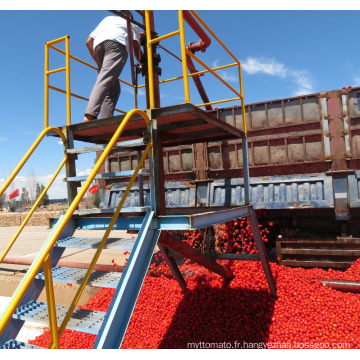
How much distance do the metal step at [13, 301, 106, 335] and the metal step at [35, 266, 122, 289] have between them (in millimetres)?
262

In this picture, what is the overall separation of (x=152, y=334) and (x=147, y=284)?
1226 mm

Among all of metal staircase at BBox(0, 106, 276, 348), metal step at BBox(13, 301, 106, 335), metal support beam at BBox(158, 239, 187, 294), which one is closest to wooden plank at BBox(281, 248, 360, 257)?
metal support beam at BBox(158, 239, 187, 294)

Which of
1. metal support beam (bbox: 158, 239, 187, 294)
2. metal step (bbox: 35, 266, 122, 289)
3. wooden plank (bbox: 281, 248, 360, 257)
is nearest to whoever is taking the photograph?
metal step (bbox: 35, 266, 122, 289)

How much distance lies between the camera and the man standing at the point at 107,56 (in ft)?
12.6

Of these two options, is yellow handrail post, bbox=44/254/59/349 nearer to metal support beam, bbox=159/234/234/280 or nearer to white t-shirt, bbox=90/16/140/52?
metal support beam, bbox=159/234/234/280

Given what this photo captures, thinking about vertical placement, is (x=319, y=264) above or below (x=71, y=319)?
below

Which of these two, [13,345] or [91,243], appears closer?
[13,345]

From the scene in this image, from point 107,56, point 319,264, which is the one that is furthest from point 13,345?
point 319,264

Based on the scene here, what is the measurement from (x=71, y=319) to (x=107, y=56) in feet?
10.2

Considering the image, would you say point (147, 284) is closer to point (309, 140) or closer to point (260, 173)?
point (260, 173)

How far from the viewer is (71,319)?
2.68 m

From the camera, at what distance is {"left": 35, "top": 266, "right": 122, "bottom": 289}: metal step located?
269 centimetres

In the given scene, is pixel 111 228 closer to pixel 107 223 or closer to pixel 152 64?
pixel 107 223

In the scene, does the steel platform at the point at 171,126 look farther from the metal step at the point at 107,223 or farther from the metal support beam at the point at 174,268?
the metal support beam at the point at 174,268
